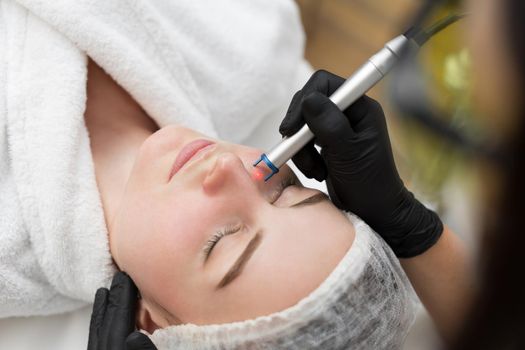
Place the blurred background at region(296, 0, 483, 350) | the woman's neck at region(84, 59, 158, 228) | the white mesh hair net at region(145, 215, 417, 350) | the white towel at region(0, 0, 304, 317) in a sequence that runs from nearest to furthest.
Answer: the blurred background at region(296, 0, 483, 350)
the white mesh hair net at region(145, 215, 417, 350)
the white towel at region(0, 0, 304, 317)
the woman's neck at region(84, 59, 158, 228)

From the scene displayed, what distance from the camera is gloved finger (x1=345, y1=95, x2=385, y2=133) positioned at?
944 mm

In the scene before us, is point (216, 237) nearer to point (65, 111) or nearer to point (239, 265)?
point (239, 265)

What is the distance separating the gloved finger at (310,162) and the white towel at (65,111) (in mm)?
365

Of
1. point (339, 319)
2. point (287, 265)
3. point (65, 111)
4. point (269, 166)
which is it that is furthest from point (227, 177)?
point (65, 111)

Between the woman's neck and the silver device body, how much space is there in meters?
0.40

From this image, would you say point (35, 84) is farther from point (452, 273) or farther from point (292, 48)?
point (452, 273)

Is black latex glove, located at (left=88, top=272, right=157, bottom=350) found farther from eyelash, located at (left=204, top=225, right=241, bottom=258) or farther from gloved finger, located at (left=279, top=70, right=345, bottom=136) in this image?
gloved finger, located at (left=279, top=70, right=345, bottom=136)

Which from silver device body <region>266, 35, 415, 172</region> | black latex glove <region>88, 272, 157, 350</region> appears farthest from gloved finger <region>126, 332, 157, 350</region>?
silver device body <region>266, 35, 415, 172</region>

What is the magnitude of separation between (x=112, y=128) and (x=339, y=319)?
0.69m

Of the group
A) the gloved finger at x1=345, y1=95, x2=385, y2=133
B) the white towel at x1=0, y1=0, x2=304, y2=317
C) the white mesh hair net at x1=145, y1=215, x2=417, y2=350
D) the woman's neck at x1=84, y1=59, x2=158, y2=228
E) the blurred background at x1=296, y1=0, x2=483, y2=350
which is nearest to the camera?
the blurred background at x1=296, y1=0, x2=483, y2=350

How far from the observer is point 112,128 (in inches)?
48.4

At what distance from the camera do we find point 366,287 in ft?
2.84

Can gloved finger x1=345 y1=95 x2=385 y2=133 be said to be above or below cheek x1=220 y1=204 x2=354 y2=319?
above

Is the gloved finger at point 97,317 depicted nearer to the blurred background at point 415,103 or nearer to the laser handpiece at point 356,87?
the blurred background at point 415,103
